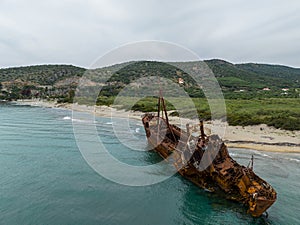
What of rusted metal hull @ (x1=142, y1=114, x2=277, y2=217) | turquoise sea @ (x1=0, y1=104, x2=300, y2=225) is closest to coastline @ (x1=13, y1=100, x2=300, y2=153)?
turquoise sea @ (x1=0, y1=104, x2=300, y2=225)

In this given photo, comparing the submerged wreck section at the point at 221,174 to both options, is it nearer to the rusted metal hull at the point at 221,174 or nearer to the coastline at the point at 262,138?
the rusted metal hull at the point at 221,174

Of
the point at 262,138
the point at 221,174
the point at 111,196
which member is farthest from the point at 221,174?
the point at 262,138

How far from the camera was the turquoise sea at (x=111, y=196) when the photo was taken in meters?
20.5

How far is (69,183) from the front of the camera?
89.1 feet

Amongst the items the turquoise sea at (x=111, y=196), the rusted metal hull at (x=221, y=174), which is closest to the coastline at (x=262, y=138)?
the turquoise sea at (x=111, y=196)

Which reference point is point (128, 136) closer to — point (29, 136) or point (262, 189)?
point (29, 136)

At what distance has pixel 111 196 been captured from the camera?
24219mm

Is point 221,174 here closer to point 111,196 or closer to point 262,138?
point 111,196

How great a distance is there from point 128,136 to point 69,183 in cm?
2618

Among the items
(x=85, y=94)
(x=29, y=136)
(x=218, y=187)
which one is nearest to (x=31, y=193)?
(x=218, y=187)

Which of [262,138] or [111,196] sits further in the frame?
[262,138]

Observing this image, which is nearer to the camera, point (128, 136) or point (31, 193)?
point (31, 193)

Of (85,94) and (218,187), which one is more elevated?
(85,94)

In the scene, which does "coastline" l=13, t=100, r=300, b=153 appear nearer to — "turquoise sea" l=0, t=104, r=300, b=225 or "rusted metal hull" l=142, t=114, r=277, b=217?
"turquoise sea" l=0, t=104, r=300, b=225
